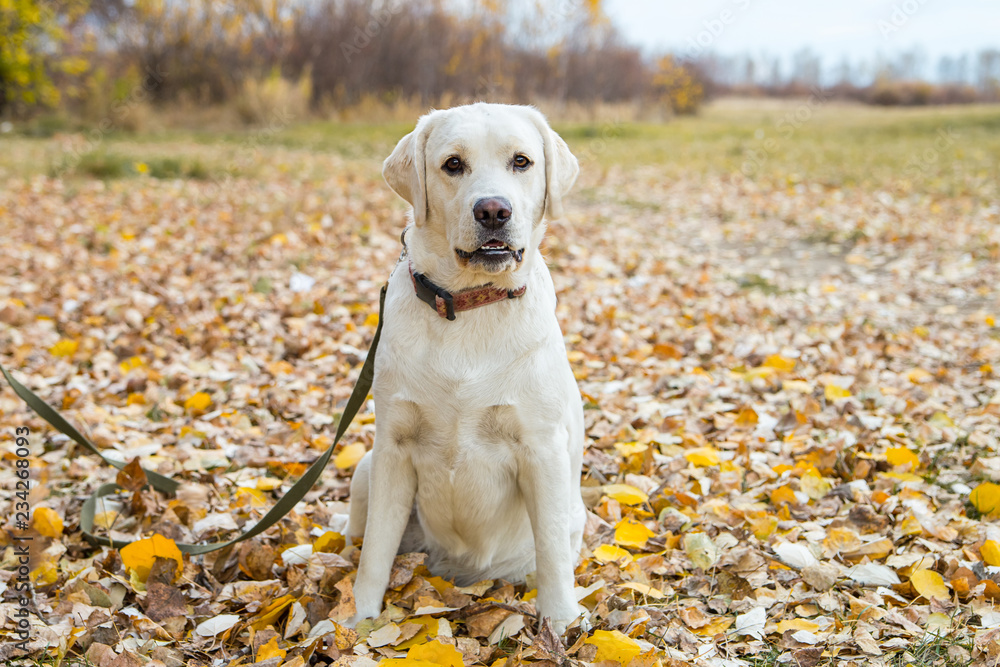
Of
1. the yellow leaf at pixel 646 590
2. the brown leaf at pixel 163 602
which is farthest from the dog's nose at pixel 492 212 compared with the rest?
the brown leaf at pixel 163 602

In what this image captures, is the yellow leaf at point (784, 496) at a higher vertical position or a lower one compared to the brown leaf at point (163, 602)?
higher

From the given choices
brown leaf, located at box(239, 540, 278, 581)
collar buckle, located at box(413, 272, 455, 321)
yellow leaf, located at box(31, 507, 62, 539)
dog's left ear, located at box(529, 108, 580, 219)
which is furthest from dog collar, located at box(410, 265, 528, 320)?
yellow leaf, located at box(31, 507, 62, 539)

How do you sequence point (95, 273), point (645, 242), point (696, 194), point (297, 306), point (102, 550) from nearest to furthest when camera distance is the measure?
1. point (102, 550)
2. point (297, 306)
3. point (95, 273)
4. point (645, 242)
5. point (696, 194)

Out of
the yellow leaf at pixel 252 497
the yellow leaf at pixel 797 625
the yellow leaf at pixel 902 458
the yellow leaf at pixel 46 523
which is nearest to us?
the yellow leaf at pixel 797 625

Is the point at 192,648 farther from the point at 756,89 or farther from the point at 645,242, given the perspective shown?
the point at 756,89

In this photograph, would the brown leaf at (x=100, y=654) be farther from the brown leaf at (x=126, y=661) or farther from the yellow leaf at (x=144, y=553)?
the yellow leaf at (x=144, y=553)

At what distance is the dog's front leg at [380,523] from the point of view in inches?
94.7

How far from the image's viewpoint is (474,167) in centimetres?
235

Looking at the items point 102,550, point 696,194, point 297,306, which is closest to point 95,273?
point 297,306

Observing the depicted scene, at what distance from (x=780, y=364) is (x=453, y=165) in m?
2.99

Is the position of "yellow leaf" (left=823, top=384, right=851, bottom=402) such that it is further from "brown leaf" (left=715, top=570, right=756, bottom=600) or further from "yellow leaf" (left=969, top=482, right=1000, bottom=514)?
"brown leaf" (left=715, top=570, right=756, bottom=600)

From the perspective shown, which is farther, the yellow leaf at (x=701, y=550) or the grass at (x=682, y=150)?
the grass at (x=682, y=150)

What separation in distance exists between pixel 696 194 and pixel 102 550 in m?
9.65

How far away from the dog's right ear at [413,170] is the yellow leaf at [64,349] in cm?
321
